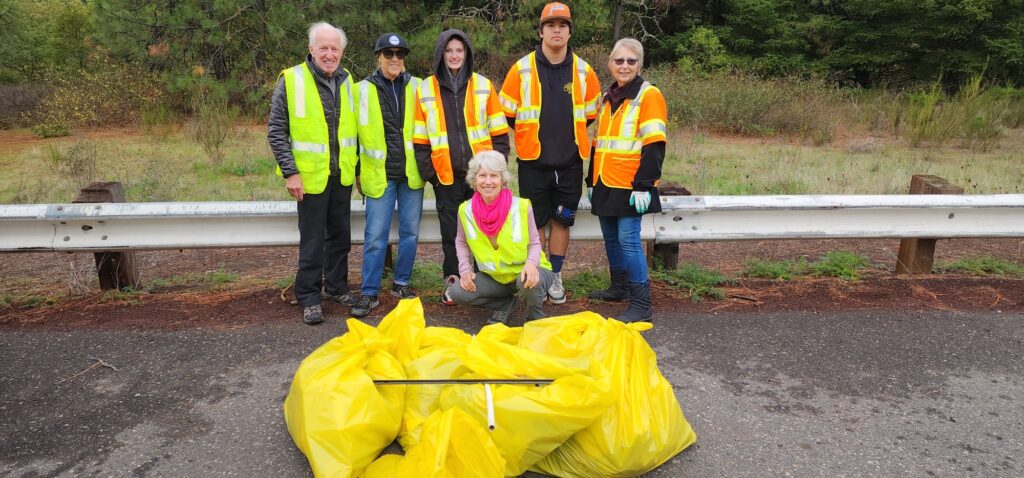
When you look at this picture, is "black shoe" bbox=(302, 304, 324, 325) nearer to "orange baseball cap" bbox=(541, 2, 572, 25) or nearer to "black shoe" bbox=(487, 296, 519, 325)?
"black shoe" bbox=(487, 296, 519, 325)

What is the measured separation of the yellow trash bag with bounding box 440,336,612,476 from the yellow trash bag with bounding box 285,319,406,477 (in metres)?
0.28

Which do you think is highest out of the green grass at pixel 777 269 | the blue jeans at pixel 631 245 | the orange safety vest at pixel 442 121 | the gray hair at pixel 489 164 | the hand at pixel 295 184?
the orange safety vest at pixel 442 121

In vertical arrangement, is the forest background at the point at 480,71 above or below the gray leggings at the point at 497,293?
above

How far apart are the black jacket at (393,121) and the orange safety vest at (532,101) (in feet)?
2.21

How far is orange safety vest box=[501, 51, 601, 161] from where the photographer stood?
15.2 ft

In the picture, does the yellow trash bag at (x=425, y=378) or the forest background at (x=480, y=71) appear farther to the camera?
the forest background at (x=480, y=71)

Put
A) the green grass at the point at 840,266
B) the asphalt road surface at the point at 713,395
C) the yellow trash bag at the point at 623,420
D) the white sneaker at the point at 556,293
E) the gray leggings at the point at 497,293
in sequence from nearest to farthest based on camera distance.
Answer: the yellow trash bag at the point at 623,420 < the asphalt road surface at the point at 713,395 < the gray leggings at the point at 497,293 < the white sneaker at the point at 556,293 < the green grass at the point at 840,266

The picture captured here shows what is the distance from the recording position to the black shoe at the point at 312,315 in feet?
14.1

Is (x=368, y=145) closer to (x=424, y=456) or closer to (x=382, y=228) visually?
(x=382, y=228)

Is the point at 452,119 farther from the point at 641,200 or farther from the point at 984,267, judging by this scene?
the point at 984,267

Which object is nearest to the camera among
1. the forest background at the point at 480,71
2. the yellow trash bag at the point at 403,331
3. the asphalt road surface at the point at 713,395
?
the asphalt road surface at the point at 713,395

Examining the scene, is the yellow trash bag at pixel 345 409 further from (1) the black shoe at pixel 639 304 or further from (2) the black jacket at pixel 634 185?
(2) the black jacket at pixel 634 185

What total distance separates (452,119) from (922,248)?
3438 millimetres

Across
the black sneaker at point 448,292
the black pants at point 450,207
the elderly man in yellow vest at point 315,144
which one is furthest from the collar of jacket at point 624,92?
the elderly man in yellow vest at point 315,144
